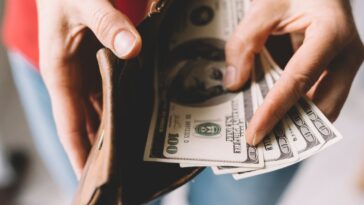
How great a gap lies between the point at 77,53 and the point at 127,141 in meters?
0.17

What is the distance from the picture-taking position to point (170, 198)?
154 cm

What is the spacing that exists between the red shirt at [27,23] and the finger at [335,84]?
323 mm

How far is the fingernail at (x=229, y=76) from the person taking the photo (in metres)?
0.74

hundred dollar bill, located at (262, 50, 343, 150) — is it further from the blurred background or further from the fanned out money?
the blurred background

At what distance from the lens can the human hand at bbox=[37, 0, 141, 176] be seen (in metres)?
0.56

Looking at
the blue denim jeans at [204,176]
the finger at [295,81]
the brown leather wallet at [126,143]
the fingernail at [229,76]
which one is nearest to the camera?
the brown leather wallet at [126,143]

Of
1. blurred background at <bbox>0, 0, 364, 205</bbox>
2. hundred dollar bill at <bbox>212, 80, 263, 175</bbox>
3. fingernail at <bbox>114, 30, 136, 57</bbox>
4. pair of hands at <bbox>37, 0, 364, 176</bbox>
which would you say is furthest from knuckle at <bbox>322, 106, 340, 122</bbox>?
blurred background at <bbox>0, 0, 364, 205</bbox>

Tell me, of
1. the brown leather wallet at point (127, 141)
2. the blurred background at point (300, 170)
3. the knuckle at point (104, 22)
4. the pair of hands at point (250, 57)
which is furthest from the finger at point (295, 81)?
the blurred background at point (300, 170)

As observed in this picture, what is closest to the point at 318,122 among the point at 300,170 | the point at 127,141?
the point at 127,141

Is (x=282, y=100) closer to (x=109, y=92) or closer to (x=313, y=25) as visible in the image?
(x=313, y=25)

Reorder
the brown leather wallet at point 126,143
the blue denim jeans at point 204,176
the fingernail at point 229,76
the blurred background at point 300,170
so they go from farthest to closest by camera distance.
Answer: the blurred background at point 300,170 → the blue denim jeans at point 204,176 → the fingernail at point 229,76 → the brown leather wallet at point 126,143

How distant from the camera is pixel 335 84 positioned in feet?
2.22

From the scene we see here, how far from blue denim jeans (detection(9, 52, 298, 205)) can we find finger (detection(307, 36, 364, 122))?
261 millimetres

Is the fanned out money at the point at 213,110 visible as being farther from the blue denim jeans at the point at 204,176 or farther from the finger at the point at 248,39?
the blue denim jeans at the point at 204,176
